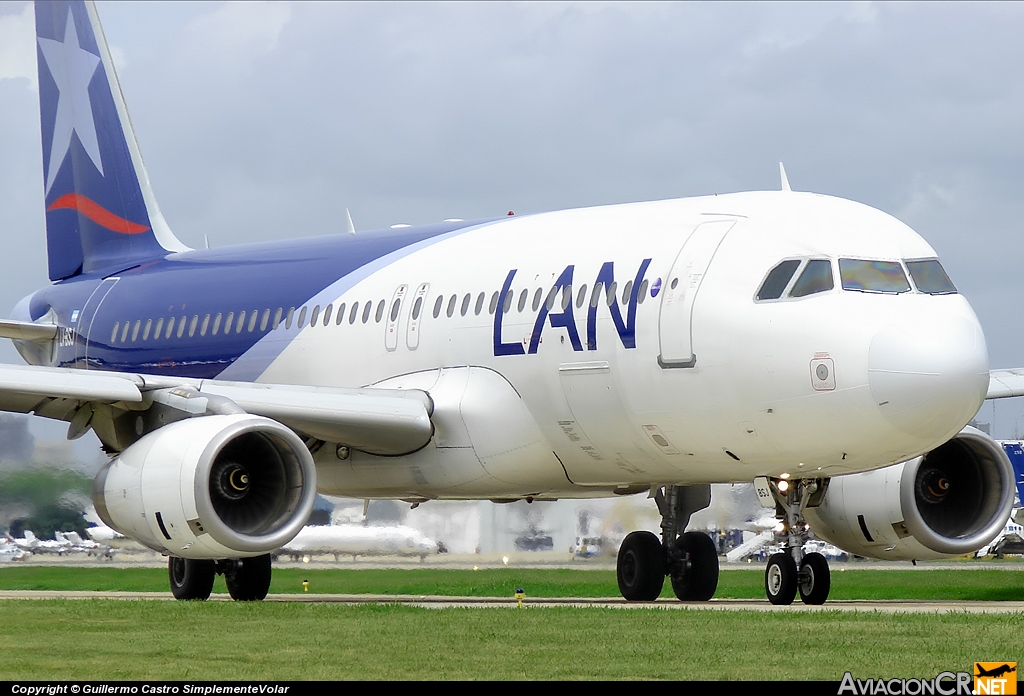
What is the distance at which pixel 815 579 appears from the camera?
1817 cm

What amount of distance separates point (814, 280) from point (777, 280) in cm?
39

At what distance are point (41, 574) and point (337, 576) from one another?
4650 millimetres

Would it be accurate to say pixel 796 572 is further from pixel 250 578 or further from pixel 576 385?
pixel 250 578

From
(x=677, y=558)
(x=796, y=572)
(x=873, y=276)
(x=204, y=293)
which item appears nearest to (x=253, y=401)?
(x=204, y=293)

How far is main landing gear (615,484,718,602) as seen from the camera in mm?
22500

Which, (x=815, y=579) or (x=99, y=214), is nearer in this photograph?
(x=815, y=579)

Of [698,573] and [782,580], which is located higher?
[782,580]

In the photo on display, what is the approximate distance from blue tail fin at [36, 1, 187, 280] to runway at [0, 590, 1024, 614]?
19.9 ft

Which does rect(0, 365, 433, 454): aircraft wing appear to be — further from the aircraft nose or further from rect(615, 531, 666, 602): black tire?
the aircraft nose

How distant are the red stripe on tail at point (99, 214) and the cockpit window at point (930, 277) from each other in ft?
48.7

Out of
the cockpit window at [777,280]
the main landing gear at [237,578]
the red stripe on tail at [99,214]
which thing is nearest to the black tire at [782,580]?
the cockpit window at [777,280]

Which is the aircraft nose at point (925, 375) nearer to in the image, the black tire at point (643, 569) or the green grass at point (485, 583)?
the black tire at point (643, 569)

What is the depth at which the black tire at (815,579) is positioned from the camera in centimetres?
1817

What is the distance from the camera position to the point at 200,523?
1767cm
